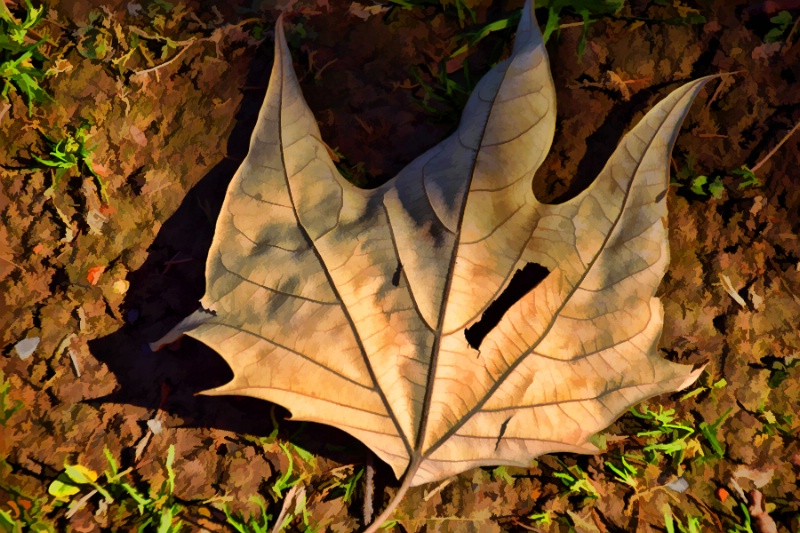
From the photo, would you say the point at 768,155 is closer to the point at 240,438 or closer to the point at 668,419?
the point at 668,419

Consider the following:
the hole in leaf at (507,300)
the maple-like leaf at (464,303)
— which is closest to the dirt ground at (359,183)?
the maple-like leaf at (464,303)

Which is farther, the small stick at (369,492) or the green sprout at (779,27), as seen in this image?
the green sprout at (779,27)

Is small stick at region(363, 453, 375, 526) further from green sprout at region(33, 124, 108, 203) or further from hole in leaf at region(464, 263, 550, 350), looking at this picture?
green sprout at region(33, 124, 108, 203)

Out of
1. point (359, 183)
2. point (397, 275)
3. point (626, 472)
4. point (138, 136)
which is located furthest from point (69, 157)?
point (626, 472)

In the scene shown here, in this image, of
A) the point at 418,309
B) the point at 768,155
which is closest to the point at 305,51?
the point at 418,309

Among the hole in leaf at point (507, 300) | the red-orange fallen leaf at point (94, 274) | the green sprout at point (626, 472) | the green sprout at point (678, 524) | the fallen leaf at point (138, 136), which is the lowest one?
the green sprout at point (678, 524)

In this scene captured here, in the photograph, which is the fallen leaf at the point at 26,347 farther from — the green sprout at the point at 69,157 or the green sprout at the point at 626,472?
the green sprout at the point at 626,472
